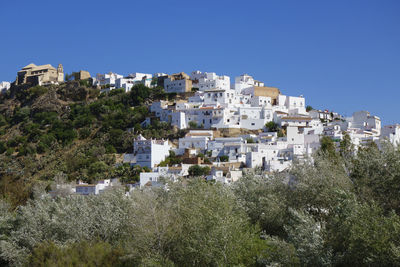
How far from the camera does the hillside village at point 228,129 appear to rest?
163 ft

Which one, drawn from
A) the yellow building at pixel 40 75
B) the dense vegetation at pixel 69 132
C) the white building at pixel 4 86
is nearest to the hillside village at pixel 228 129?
the dense vegetation at pixel 69 132

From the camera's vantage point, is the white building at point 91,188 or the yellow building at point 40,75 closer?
the white building at point 91,188

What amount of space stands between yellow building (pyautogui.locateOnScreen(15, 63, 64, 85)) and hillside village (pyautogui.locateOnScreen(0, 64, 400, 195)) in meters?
14.7

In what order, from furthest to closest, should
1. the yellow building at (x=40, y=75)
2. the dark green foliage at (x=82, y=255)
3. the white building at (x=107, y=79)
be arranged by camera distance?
the yellow building at (x=40, y=75) → the white building at (x=107, y=79) → the dark green foliage at (x=82, y=255)

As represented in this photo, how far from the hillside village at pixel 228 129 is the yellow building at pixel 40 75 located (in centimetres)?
1475

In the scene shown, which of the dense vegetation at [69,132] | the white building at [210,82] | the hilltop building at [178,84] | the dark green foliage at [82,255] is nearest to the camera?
the dark green foliage at [82,255]

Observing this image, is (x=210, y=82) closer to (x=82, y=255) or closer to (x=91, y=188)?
(x=91, y=188)

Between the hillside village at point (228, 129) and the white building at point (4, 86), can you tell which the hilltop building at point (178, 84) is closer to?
the hillside village at point (228, 129)

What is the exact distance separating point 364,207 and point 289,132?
40784mm

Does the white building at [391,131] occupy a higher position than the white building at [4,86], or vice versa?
the white building at [4,86]

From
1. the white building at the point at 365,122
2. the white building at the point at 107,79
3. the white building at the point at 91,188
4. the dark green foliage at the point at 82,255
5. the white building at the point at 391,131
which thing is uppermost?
the white building at the point at 107,79

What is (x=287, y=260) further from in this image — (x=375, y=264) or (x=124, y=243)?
(x=124, y=243)

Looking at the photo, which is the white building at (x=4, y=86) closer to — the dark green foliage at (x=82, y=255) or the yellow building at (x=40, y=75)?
the yellow building at (x=40, y=75)

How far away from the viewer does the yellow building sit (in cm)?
9134
